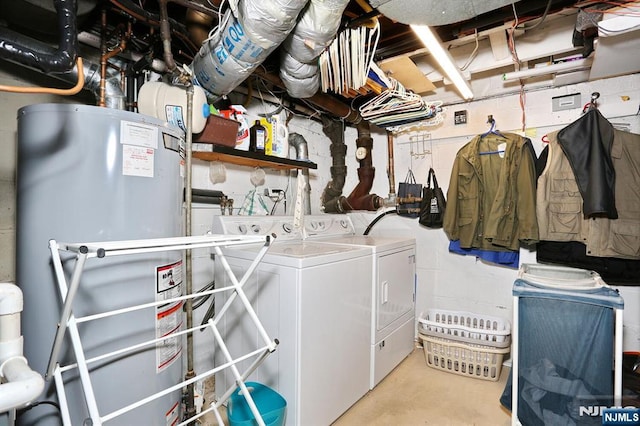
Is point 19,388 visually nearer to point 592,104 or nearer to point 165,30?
point 165,30

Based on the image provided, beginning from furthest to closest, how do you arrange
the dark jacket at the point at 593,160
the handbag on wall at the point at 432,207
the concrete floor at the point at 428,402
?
the handbag on wall at the point at 432,207 → the dark jacket at the point at 593,160 → the concrete floor at the point at 428,402

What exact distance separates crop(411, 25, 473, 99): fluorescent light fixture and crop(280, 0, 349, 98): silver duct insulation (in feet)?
1.45

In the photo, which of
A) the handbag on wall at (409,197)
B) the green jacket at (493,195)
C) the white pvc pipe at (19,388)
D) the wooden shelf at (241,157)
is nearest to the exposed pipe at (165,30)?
the wooden shelf at (241,157)

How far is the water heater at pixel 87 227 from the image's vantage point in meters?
1.08

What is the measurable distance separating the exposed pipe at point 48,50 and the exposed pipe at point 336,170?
244 centimetres

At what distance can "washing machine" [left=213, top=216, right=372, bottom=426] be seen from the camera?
1.65m

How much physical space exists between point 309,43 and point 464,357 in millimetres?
2451

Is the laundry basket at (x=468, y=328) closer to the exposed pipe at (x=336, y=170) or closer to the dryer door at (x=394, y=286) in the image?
the dryer door at (x=394, y=286)

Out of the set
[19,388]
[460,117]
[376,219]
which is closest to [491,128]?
[460,117]

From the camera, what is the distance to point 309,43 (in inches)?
62.4

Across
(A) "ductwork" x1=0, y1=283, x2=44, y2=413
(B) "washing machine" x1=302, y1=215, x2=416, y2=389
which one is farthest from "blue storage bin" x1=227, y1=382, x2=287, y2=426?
(A) "ductwork" x1=0, y1=283, x2=44, y2=413

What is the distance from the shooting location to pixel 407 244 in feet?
8.77

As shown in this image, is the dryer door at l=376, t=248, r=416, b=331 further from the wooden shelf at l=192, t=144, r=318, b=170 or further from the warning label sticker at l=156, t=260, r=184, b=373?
the warning label sticker at l=156, t=260, r=184, b=373

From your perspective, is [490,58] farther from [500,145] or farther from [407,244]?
[407,244]
